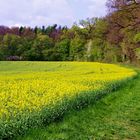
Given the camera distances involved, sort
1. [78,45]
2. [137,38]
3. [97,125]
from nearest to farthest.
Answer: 1. [97,125]
2. [137,38]
3. [78,45]

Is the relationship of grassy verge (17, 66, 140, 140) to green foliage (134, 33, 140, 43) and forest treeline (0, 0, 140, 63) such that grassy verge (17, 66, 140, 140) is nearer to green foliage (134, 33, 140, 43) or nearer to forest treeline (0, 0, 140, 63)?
green foliage (134, 33, 140, 43)

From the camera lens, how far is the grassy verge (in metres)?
10.8

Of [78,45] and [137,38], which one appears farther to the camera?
[78,45]

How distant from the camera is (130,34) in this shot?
196 feet

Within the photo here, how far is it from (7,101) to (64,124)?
173 cm

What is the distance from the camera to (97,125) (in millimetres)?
12625

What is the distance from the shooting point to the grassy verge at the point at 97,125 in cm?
1079

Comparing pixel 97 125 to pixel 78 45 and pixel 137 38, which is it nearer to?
pixel 137 38

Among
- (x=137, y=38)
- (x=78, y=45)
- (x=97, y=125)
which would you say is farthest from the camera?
(x=78, y=45)

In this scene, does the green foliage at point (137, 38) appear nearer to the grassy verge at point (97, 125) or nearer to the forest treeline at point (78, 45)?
the forest treeline at point (78, 45)

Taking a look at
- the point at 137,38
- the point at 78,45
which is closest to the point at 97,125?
the point at 137,38

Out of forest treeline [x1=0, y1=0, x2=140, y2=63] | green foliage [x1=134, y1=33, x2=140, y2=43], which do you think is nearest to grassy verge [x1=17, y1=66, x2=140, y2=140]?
green foliage [x1=134, y1=33, x2=140, y2=43]

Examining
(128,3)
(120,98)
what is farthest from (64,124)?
(128,3)

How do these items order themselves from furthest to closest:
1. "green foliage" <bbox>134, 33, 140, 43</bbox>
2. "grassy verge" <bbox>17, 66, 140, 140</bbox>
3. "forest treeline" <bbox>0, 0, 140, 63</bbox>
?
"forest treeline" <bbox>0, 0, 140, 63</bbox>
"green foliage" <bbox>134, 33, 140, 43</bbox>
"grassy verge" <bbox>17, 66, 140, 140</bbox>
